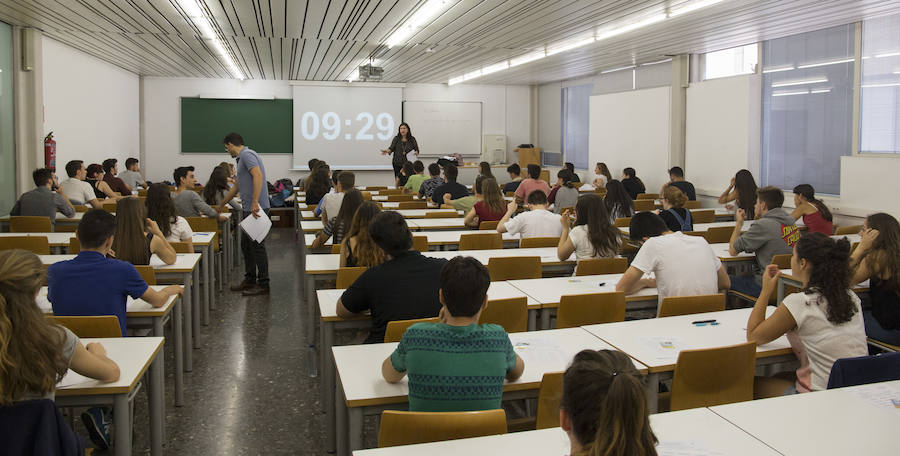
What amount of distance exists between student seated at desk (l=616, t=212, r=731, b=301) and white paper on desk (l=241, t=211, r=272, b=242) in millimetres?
4124

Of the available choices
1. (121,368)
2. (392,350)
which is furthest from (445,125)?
(121,368)

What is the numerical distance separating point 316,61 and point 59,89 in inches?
172

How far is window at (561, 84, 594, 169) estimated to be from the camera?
16.3m

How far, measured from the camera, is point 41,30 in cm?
945

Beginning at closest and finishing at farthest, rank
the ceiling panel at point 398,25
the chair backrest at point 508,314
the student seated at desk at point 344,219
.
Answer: the chair backrest at point 508,314
the student seated at desk at point 344,219
the ceiling panel at point 398,25

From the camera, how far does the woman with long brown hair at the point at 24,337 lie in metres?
2.19

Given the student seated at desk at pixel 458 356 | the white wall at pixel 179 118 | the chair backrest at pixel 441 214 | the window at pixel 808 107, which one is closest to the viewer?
the student seated at desk at pixel 458 356

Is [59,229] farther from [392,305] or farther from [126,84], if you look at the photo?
[126,84]

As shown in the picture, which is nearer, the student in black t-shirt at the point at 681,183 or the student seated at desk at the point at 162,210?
the student seated at desk at the point at 162,210

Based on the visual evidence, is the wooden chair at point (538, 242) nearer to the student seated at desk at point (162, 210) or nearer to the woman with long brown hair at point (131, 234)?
the student seated at desk at point (162, 210)

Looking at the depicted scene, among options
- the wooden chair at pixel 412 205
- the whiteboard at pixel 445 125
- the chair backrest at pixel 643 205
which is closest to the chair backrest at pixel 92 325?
the wooden chair at pixel 412 205

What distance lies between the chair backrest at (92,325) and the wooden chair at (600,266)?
2999mm

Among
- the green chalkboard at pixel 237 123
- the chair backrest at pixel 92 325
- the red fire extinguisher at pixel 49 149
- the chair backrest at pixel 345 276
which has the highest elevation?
the green chalkboard at pixel 237 123

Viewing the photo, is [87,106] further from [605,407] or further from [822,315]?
[605,407]
